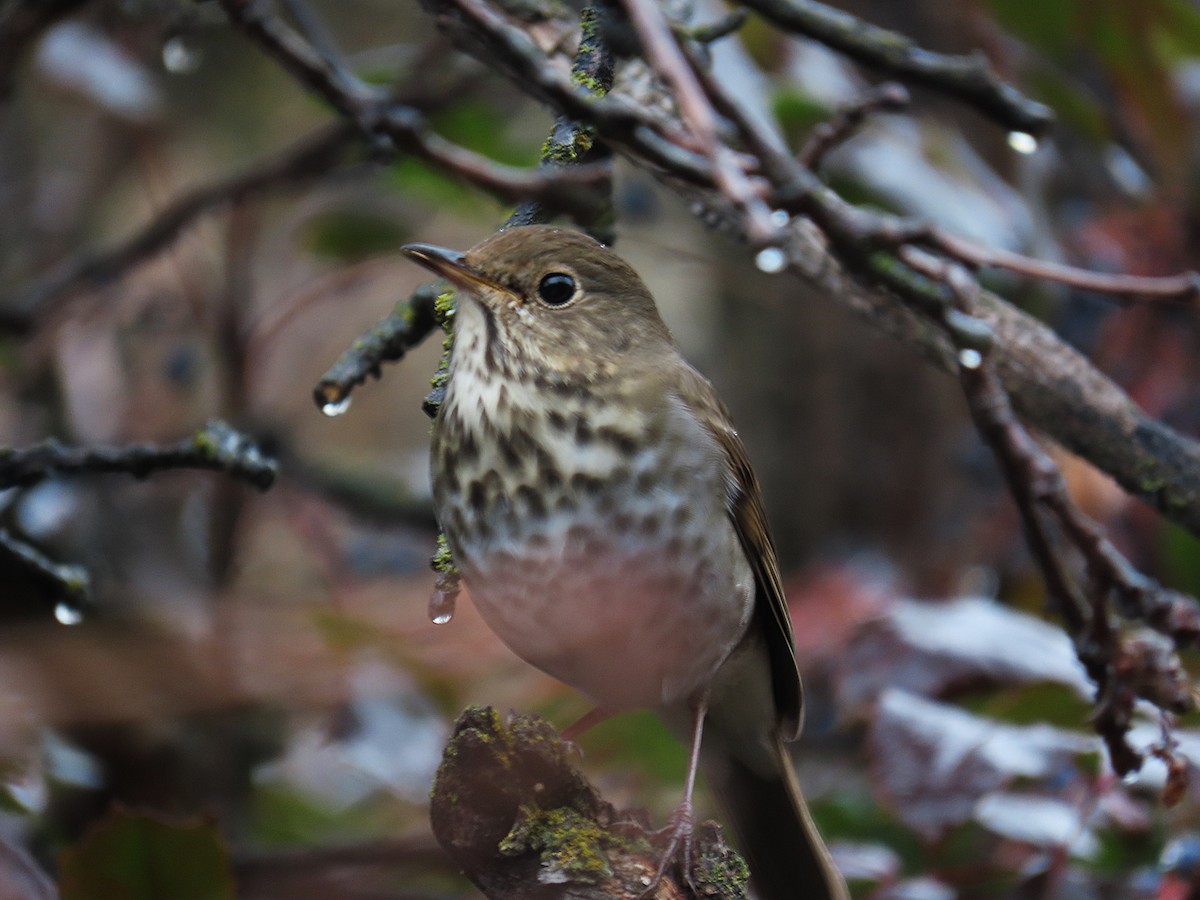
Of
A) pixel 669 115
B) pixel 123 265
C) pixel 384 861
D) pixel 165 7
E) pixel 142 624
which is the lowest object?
pixel 384 861

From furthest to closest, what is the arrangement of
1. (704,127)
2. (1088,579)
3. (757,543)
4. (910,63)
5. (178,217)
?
(178,217)
(757,543)
(910,63)
(1088,579)
(704,127)

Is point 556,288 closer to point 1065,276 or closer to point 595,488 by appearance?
point 595,488

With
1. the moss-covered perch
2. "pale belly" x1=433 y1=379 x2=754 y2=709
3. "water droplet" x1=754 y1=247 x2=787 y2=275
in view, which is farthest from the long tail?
"water droplet" x1=754 y1=247 x2=787 y2=275

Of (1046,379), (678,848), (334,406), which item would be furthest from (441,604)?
(1046,379)

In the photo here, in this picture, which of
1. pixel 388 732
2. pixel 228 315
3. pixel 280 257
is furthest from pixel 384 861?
pixel 280 257

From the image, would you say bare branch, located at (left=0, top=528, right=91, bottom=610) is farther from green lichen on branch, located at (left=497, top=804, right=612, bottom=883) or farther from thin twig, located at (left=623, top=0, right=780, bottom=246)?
thin twig, located at (left=623, top=0, right=780, bottom=246)

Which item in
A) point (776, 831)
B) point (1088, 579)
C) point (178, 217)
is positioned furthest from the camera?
point (178, 217)

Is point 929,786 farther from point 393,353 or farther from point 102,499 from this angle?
point 102,499
